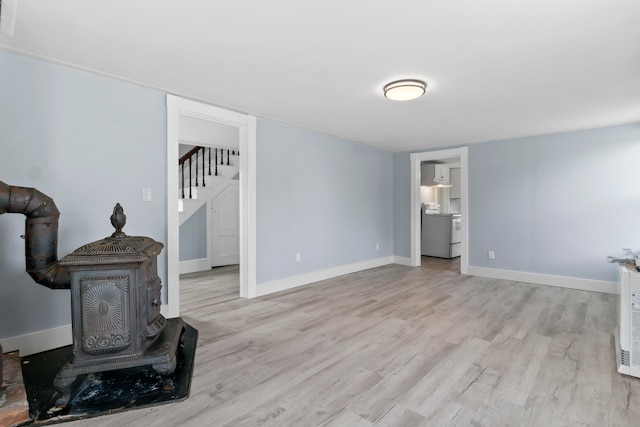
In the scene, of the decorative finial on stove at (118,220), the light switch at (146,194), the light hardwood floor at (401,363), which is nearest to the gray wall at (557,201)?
the light hardwood floor at (401,363)

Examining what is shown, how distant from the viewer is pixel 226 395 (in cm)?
191

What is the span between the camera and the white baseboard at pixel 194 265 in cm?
551

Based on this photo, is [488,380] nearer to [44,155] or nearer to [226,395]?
[226,395]

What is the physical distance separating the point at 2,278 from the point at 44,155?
3.08 feet

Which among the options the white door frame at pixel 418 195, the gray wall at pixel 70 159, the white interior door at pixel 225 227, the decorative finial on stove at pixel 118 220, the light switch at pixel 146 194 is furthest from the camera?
the white interior door at pixel 225 227

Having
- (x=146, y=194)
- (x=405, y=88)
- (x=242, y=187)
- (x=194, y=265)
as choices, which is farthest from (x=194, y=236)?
(x=405, y=88)

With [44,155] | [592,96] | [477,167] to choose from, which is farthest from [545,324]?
[44,155]

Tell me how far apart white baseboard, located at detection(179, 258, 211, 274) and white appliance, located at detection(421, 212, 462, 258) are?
15.7 feet

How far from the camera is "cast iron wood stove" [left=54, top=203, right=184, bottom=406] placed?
189 centimetres

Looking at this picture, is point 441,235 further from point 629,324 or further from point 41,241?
point 41,241

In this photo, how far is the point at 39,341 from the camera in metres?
2.44

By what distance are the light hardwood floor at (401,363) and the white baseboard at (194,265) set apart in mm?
1774

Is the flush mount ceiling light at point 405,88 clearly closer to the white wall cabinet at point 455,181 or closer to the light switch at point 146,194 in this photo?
the light switch at point 146,194

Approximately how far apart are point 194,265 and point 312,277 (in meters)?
2.32
